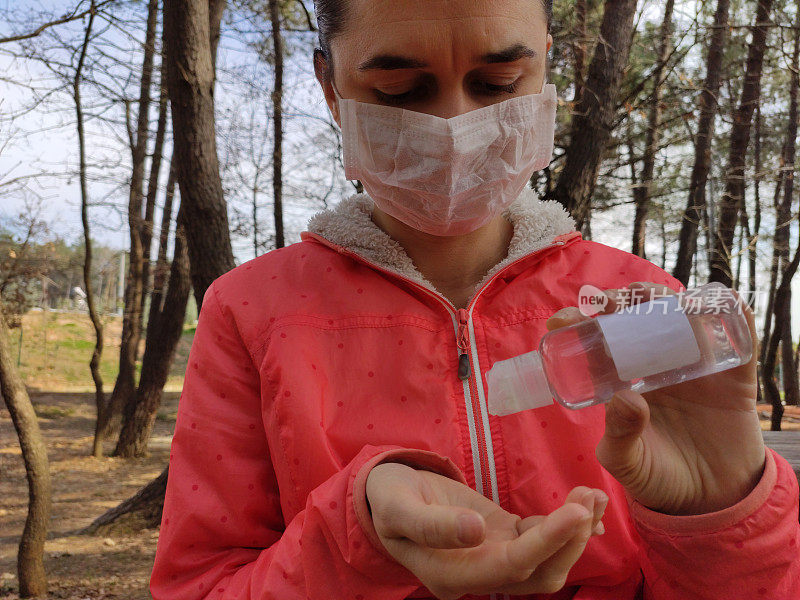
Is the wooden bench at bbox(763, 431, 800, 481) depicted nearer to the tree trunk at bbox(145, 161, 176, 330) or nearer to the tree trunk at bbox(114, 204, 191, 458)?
the tree trunk at bbox(114, 204, 191, 458)

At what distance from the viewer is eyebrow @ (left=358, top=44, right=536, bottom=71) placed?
1.35 m

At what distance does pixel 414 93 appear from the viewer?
1441 millimetres

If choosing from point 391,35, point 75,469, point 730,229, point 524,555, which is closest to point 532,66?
point 391,35

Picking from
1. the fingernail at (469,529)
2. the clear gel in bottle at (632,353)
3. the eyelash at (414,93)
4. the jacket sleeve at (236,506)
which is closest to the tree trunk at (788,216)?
the eyelash at (414,93)

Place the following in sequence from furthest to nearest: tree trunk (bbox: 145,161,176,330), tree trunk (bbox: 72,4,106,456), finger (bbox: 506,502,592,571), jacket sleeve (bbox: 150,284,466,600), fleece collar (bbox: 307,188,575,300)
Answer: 1. tree trunk (bbox: 145,161,176,330)
2. tree trunk (bbox: 72,4,106,456)
3. fleece collar (bbox: 307,188,575,300)
4. jacket sleeve (bbox: 150,284,466,600)
5. finger (bbox: 506,502,592,571)

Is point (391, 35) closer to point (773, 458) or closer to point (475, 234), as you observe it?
point (475, 234)

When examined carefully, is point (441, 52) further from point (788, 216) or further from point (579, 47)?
point (788, 216)

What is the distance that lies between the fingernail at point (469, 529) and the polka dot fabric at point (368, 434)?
427 mm

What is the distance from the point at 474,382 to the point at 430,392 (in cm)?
10

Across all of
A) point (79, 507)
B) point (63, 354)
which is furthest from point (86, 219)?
point (63, 354)

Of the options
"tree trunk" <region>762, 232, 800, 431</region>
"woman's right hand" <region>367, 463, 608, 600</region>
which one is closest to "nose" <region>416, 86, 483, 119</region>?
"woman's right hand" <region>367, 463, 608, 600</region>

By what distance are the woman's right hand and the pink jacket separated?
0.72ft

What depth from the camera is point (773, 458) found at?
1.18 meters

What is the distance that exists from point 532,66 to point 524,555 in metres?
1.09
